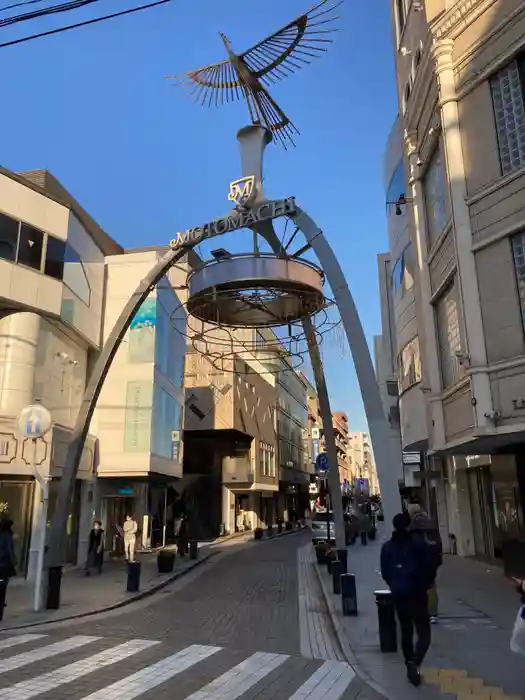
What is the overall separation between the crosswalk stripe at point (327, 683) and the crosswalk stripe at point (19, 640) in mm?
4611

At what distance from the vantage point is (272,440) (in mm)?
56625

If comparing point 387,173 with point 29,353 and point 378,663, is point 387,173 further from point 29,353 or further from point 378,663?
point 378,663

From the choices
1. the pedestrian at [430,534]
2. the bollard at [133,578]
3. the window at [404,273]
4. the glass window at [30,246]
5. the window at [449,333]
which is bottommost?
the bollard at [133,578]

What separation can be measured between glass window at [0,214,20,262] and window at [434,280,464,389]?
42.3 ft

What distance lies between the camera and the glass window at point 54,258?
1966 cm

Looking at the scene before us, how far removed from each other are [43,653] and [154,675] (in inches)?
82.4

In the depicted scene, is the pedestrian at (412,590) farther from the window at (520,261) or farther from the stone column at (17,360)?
the stone column at (17,360)

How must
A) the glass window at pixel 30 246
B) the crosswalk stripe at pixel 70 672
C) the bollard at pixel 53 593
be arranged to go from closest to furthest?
1. the crosswalk stripe at pixel 70 672
2. the bollard at pixel 53 593
3. the glass window at pixel 30 246

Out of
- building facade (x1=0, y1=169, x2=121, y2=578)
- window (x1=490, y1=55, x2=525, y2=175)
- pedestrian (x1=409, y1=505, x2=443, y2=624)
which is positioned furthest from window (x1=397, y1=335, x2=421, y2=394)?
building facade (x1=0, y1=169, x2=121, y2=578)

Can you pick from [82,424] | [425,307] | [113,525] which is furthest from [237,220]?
[113,525]

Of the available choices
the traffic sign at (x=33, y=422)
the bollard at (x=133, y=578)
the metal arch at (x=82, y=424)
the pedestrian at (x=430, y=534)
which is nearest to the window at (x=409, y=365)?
the metal arch at (x=82, y=424)

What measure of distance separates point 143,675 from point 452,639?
15.3 feet

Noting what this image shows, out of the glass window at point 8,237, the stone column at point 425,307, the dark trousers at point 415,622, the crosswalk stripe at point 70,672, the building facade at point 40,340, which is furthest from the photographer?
the glass window at point 8,237

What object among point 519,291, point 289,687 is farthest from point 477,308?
point 289,687
